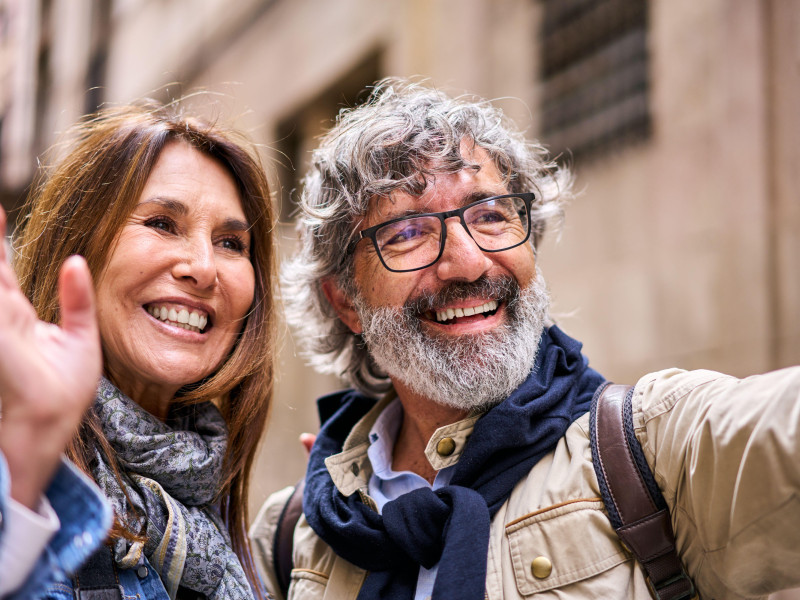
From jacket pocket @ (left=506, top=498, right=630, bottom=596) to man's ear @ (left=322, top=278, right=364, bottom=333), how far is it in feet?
3.57

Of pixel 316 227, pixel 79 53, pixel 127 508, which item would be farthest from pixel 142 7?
pixel 127 508

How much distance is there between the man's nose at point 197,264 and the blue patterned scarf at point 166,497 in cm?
Result: 39

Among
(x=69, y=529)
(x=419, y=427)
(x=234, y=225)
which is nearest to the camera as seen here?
Answer: (x=69, y=529)

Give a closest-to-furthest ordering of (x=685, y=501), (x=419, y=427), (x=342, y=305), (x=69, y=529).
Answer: (x=69, y=529) < (x=685, y=501) < (x=419, y=427) < (x=342, y=305)

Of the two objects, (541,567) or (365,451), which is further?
(365,451)

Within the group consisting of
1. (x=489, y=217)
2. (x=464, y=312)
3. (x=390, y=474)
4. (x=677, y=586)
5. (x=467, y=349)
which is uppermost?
(x=489, y=217)

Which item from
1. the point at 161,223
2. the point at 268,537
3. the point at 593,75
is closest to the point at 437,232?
the point at 161,223

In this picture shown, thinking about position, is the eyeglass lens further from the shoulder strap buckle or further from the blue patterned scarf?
the shoulder strap buckle

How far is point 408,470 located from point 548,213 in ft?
3.86

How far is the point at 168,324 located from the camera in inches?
96.3

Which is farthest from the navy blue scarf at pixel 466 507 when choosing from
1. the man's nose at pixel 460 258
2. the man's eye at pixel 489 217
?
the man's eye at pixel 489 217

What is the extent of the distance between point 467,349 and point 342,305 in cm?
68

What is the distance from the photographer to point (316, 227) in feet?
9.98

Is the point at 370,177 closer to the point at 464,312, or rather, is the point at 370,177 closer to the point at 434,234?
the point at 434,234
